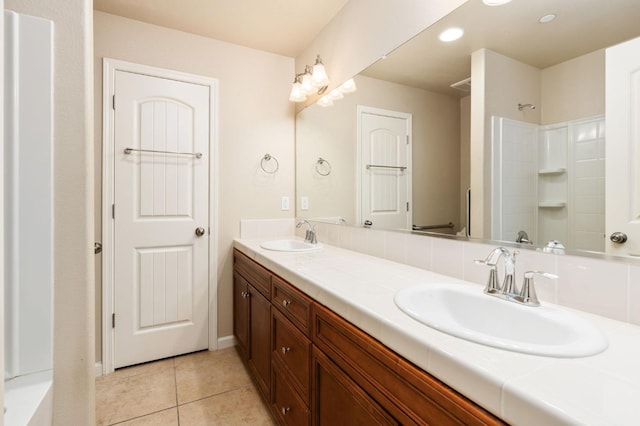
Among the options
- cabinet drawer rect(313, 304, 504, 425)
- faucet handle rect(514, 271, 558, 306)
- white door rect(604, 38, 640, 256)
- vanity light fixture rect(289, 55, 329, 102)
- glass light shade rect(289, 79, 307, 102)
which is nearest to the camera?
cabinet drawer rect(313, 304, 504, 425)

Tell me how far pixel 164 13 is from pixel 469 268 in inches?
95.2

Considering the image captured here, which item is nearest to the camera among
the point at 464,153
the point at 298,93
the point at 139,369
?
the point at 464,153

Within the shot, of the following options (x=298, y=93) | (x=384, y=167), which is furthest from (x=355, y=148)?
(x=298, y=93)

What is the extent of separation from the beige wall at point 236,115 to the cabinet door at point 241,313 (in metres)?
0.10

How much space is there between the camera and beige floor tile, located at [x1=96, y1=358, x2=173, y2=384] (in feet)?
6.79

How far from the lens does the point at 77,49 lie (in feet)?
3.03

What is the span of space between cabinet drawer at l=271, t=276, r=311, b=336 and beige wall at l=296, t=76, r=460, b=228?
0.71 meters

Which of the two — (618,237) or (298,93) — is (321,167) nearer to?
(298,93)

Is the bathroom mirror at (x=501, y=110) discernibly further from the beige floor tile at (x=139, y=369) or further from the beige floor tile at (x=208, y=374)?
the beige floor tile at (x=139, y=369)

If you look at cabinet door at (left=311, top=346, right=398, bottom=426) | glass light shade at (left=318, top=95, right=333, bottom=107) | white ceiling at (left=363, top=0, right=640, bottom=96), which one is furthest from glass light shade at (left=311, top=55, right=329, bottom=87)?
cabinet door at (left=311, top=346, right=398, bottom=426)

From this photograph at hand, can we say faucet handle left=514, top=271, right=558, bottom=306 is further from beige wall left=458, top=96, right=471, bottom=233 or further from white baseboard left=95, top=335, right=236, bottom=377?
white baseboard left=95, top=335, right=236, bottom=377

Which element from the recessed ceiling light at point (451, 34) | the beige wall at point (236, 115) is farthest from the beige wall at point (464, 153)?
the beige wall at point (236, 115)

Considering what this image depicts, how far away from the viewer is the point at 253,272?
1953mm

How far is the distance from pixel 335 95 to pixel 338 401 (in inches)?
73.5
